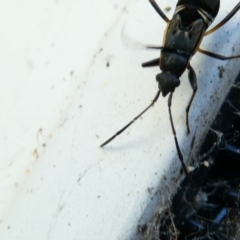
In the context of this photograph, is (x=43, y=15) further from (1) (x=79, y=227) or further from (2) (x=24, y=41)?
(1) (x=79, y=227)

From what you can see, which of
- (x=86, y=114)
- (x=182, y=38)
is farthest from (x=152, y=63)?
(x=86, y=114)

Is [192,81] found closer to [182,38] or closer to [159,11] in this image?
[182,38]

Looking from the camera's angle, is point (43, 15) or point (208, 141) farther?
point (43, 15)

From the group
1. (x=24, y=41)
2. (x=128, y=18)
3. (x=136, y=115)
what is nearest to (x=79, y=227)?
(x=136, y=115)

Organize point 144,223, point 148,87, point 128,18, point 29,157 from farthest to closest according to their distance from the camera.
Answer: point 29,157 < point 128,18 < point 148,87 < point 144,223

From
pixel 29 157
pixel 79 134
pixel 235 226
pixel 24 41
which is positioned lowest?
pixel 235 226

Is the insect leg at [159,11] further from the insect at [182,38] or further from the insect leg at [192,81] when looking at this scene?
the insect leg at [192,81]

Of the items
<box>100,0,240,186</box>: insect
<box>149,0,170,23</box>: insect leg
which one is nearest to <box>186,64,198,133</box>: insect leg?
<box>100,0,240,186</box>: insect

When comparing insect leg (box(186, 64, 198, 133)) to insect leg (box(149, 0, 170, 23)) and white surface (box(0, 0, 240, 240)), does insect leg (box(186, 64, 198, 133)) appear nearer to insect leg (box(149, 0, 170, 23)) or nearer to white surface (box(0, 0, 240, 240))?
white surface (box(0, 0, 240, 240))
